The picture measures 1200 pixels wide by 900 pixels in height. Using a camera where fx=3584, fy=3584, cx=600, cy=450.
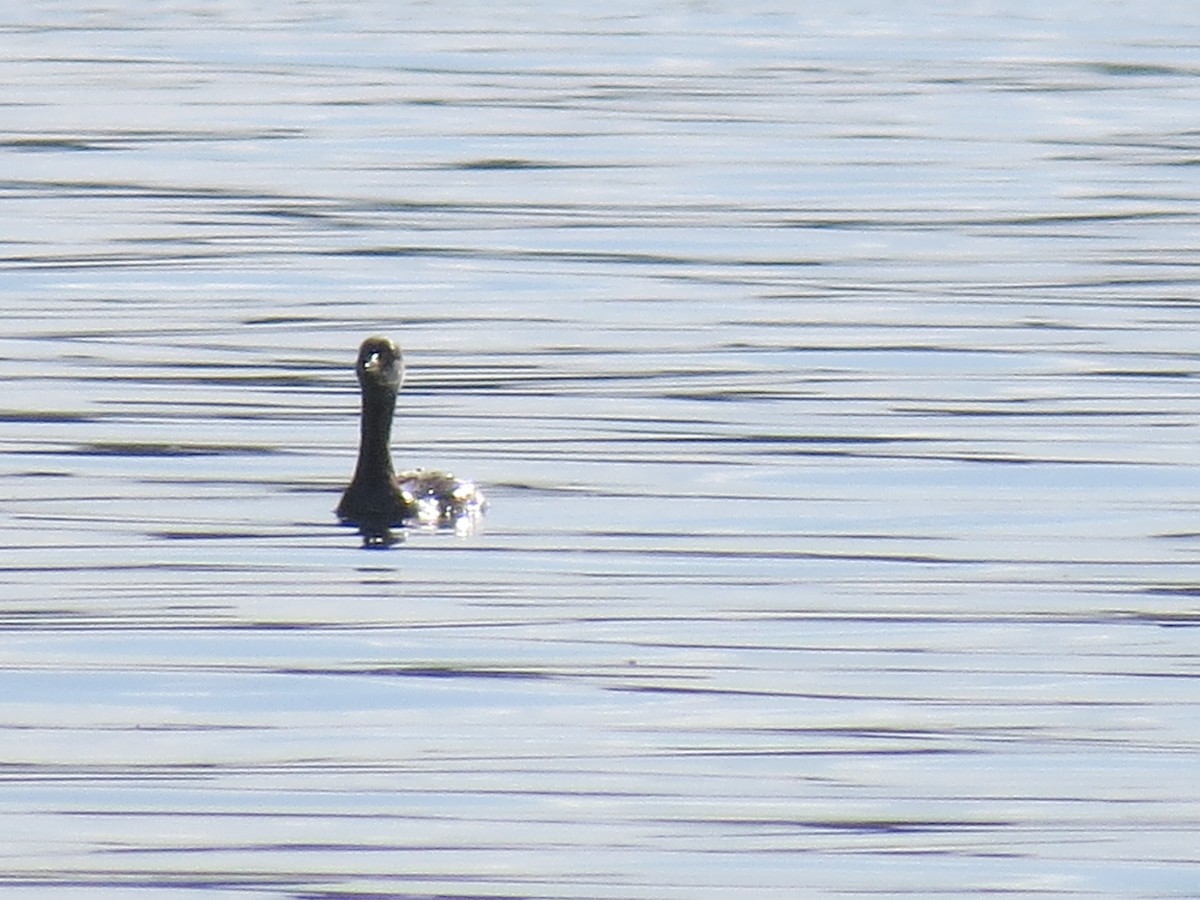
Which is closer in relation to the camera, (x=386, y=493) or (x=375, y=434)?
(x=386, y=493)

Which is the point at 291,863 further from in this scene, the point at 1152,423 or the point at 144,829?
the point at 1152,423

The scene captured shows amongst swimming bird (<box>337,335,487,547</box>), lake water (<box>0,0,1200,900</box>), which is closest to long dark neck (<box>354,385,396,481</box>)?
swimming bird (<box>337,335,487,547</box>)

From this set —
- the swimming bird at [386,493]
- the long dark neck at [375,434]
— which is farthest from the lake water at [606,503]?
the long dark neck at [375,434]

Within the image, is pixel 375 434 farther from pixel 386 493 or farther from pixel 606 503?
pixel 606 503

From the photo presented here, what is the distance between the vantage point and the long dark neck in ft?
49.4

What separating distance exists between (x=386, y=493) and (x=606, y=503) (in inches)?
36.4

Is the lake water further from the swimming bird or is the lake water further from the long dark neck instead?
the long dark neck

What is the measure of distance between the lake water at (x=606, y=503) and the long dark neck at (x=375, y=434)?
0.37m

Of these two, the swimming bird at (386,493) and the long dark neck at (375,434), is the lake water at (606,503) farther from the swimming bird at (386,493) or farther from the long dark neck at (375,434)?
the long dark neck at (375,434)

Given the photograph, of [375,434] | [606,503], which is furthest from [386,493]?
[606,503]

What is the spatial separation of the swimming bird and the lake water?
15 cm

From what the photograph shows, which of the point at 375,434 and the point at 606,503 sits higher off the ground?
the point at 375,434

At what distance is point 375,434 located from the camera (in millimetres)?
15195

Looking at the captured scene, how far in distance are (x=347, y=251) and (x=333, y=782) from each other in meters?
13.9
